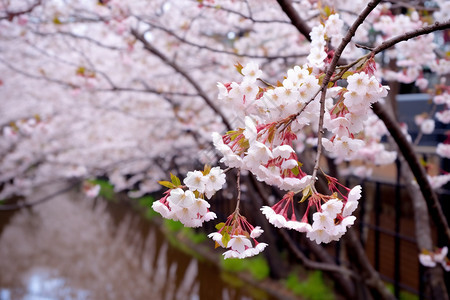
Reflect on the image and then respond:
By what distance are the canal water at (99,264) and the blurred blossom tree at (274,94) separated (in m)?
1.79

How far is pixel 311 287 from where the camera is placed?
5.44 meters

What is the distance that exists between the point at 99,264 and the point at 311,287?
183 inches

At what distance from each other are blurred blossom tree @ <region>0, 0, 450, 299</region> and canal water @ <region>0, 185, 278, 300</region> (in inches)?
70.4

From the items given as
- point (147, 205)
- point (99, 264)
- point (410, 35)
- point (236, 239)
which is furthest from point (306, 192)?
point (147, 205)

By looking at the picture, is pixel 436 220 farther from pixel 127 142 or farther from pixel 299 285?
pixel 127 142

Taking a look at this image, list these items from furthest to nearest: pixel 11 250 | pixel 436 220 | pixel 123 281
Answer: pixel 11 250
pixel 123 281
pixel 436 220

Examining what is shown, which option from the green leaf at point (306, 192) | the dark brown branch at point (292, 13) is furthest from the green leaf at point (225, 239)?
the dark brown branch at point (292, 13)

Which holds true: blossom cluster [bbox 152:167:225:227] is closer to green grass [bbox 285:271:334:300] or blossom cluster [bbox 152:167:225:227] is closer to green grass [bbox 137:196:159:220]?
green grass [bbox 285:271:334:300]

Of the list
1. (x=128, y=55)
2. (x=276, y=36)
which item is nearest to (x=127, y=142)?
(x=128, y=55)

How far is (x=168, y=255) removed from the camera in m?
8.41

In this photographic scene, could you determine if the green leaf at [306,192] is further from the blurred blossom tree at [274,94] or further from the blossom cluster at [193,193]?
the blossom cluster at [193,193]

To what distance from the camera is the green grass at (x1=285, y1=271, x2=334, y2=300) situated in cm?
526

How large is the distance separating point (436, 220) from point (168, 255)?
268 inches

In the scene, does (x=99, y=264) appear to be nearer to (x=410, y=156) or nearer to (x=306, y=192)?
(x=410, y=156)
